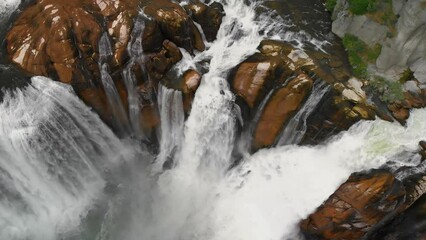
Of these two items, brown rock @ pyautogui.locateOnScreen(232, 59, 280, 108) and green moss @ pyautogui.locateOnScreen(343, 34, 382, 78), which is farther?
green moss @ pyautogui.locateOnScreen(343, 34, 382, 78)

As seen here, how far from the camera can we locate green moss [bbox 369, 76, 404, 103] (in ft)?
37.5

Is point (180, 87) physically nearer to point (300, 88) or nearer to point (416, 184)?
point (300, 88)

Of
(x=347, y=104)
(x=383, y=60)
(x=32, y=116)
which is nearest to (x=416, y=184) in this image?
(x=347, y=104)

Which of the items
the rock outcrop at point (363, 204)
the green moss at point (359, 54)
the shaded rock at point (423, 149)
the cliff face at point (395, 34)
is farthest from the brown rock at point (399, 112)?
the rock outcrop at point (363, 204)

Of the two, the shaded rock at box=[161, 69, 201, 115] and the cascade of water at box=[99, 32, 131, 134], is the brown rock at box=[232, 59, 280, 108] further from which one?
the cascade of water at box=[99, 32, 131, 134]

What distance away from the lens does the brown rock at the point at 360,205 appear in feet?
32.6

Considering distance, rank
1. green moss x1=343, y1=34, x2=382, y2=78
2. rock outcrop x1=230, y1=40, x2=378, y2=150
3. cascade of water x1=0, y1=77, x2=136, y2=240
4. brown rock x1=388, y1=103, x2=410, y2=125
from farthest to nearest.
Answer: green moss x1=343, y1=34, x2=382, y2=78 → brown rock x1=388, y1=103, x2=410, y2=125 → rock outcrop x1=230, y1=40, x2=378, y2=150 → cascade of water x1=0, y1=77, x2=136, y2=240

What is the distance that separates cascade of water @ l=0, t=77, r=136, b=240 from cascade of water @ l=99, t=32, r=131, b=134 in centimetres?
48

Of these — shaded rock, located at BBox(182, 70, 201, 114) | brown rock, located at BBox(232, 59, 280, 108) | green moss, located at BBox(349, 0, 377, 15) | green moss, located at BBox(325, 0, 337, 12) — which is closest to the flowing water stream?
shaded rock, located at BBox(182, 70, 201, 114)

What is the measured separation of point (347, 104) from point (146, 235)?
6861mm

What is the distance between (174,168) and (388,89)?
6917 millimetres

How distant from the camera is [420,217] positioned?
34.8 ft

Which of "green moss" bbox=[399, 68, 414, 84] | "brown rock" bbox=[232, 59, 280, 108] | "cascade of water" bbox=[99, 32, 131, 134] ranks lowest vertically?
"cascade of water" bbox=[99, 32, 131, 134]

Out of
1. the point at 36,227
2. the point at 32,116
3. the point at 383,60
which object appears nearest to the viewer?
the point at 32,116
